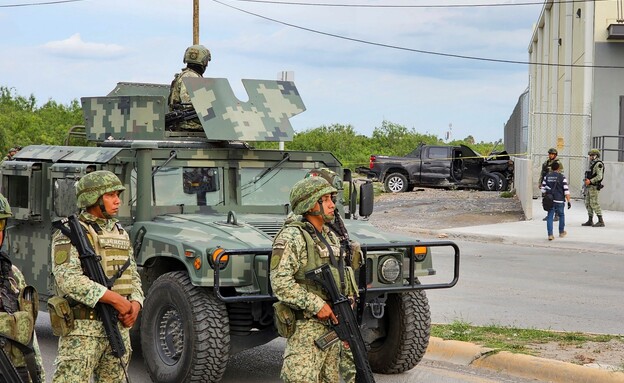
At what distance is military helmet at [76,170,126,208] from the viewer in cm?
582

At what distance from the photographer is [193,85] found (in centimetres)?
899

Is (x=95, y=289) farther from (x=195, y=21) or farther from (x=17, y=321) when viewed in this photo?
(x=195, y=21)

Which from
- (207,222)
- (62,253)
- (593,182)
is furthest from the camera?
(593,182)

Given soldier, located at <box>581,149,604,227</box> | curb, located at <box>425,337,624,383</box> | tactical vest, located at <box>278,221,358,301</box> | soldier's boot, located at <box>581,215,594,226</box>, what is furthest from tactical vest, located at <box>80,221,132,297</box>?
soldier's boot, located at <box>581,215,594,226</box>

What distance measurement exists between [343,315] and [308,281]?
281 millimetres

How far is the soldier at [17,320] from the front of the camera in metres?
4.58

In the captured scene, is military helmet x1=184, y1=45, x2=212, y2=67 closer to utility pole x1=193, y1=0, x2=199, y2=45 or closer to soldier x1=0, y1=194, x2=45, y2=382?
soldier x1=0, y1=194, x2=45, y2=382

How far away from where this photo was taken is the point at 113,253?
582cm

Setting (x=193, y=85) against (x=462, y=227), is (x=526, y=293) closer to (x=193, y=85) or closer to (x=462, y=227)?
(x=193, y=85)

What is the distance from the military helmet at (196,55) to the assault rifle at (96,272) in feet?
15.1

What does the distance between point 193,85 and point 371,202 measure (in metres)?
1.82

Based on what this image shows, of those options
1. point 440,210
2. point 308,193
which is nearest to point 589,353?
point 308,193

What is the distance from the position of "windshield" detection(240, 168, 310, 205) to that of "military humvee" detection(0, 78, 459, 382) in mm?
11

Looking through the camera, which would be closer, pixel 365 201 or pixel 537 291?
pixel 365 201
